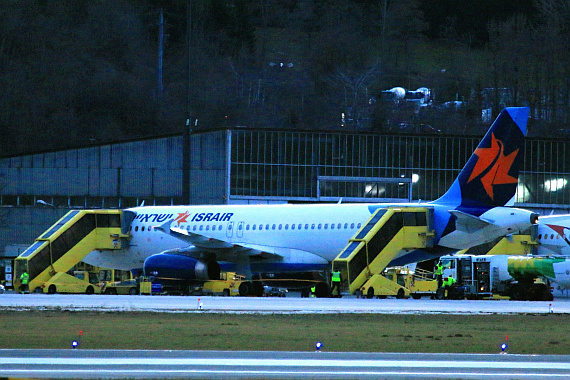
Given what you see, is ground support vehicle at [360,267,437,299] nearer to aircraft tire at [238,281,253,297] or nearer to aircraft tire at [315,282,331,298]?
aircraft tire at [315,282,331,298]

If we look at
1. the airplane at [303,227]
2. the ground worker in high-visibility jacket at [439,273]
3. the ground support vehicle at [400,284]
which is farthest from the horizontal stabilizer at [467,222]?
the ground worker in high-visibility jacket at [439,273]

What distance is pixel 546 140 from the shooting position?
6103 cm

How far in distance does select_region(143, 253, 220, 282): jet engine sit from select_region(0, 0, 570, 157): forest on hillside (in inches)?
1313

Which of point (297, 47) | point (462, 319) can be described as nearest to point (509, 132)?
point (462, 319)

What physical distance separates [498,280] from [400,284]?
3819mm

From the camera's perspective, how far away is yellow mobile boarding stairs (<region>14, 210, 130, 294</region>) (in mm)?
39188

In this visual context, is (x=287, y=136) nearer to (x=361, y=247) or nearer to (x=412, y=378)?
(x=361, y=247)

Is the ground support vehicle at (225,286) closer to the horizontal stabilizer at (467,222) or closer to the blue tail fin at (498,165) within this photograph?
the horizontal stabilizer at (467,222)

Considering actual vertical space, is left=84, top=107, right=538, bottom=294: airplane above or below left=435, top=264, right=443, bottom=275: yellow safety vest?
above

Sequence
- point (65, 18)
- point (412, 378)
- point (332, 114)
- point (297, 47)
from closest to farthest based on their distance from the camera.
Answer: point (412, 378), point (332, 114), point (65, 18), point (297, 47)

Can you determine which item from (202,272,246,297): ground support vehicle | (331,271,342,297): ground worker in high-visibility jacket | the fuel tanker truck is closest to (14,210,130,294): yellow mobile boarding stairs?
(202,272,246,297): ground support vehicle

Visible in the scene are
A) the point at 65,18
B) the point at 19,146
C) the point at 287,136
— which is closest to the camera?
the point at 287,136

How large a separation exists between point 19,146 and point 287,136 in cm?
3647

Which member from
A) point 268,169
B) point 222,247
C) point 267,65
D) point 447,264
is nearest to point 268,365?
point 222,247
